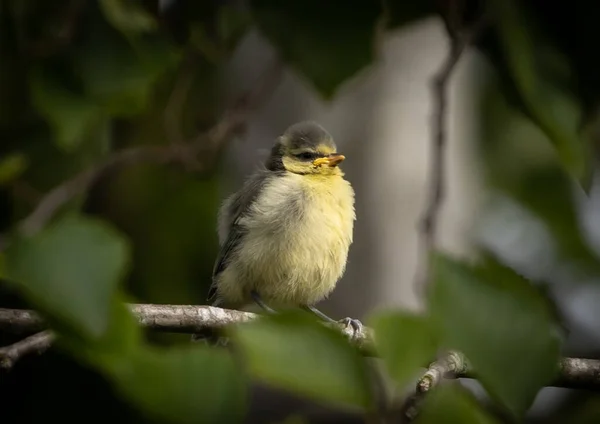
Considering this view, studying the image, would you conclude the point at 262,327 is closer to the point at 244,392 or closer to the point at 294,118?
the point at 244,392

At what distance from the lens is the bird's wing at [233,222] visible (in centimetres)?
336

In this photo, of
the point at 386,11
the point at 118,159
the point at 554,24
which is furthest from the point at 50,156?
the point at 554,24

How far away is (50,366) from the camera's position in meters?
2.38

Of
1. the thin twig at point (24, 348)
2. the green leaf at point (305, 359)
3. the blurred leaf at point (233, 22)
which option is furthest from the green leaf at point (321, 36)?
the green leaf at point (305, 359)

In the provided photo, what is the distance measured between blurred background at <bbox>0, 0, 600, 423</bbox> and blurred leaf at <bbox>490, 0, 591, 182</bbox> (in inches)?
1.4

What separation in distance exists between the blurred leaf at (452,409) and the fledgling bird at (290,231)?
2.10 metres

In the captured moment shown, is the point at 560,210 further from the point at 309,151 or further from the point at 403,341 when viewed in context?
the point at 403,341

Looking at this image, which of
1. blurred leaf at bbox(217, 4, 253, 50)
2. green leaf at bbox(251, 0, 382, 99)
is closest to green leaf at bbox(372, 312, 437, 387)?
green leaf at bbox(251, 0, 382, 99)

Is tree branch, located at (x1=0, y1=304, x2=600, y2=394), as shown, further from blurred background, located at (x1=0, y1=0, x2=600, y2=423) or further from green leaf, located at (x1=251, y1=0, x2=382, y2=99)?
green leaf, located at (x1=251, y1=0, x2=382, y2=99)

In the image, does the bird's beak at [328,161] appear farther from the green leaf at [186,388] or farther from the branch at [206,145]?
the green leaf at [186,388]

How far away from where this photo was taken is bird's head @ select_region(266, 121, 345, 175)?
338 centimetres

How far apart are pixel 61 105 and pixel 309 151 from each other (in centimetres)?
109

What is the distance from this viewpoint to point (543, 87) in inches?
83.3

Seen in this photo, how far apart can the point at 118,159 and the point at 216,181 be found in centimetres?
44
